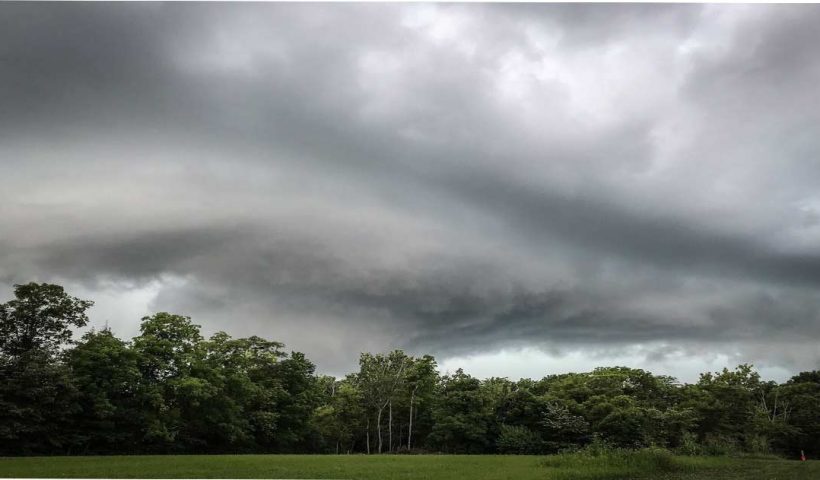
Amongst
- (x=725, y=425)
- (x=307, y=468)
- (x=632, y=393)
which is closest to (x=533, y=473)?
(x=307, y=468)

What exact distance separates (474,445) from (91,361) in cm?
4306

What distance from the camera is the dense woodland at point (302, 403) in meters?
47.1

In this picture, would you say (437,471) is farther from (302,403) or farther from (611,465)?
(302,403)

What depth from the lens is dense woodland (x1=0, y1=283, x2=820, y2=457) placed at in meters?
47.1

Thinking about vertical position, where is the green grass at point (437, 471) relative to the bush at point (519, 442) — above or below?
above

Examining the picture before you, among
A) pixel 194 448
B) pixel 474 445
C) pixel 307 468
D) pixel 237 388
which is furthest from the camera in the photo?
pixel 474 445

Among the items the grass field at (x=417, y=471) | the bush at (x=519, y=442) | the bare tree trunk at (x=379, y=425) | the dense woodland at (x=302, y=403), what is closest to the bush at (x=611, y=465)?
the grass field at (x=417, y=471)

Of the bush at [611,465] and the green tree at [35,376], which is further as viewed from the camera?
the green tree at [35,376]

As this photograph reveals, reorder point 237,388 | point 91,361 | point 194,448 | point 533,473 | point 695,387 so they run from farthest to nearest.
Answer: point 695,387
point 237,388
point 194,448
point 91,361
point 533,473

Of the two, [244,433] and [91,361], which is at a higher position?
[91,361]

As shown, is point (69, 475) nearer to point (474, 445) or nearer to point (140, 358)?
point (140, 358)

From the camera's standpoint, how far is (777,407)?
86375 mm

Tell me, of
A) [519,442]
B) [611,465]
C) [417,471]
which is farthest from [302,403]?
[611,465]

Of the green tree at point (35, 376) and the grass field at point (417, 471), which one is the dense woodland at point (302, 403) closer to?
the green tree at point (35, 376)
